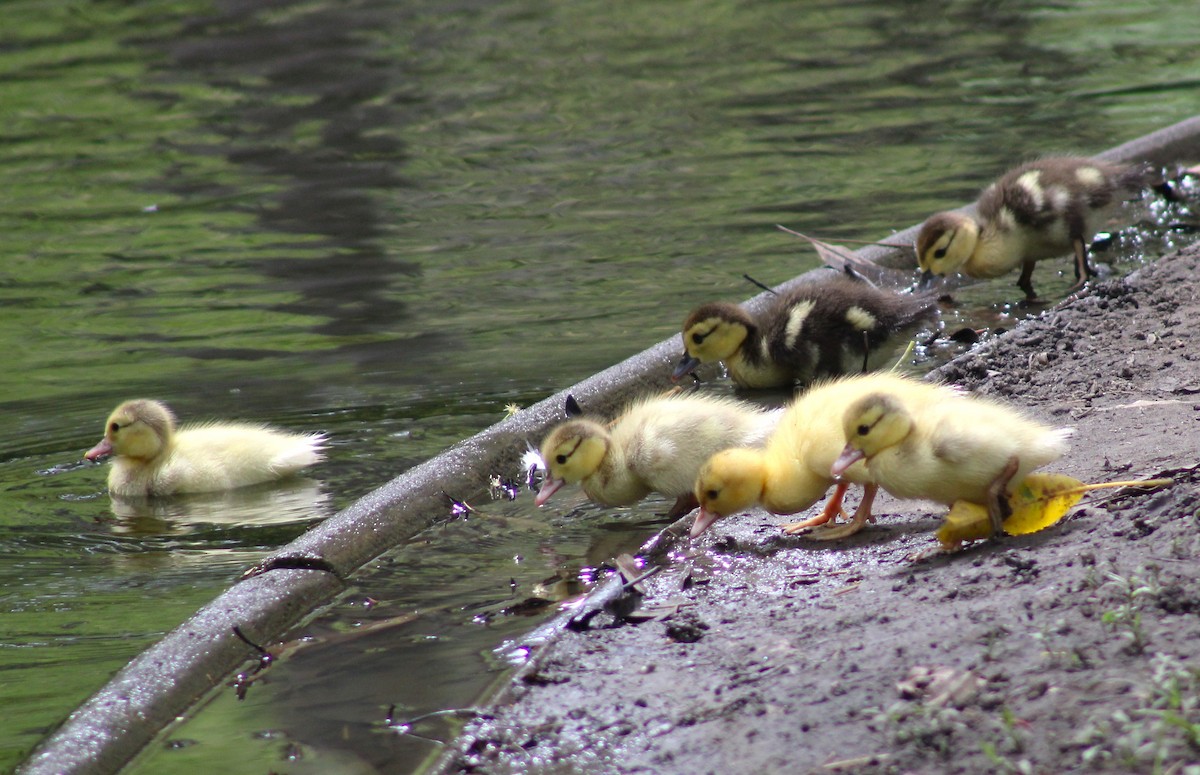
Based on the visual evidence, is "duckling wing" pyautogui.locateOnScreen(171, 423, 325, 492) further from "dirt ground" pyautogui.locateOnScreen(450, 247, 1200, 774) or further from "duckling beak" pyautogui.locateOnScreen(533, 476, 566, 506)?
"dirt ground" pyautogui.locateOnScreen(450, 247, 1200, 774)

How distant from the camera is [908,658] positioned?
2.89 m

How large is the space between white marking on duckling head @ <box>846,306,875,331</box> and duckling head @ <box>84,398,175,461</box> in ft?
8.66

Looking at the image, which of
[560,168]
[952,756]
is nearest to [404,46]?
[560,168]

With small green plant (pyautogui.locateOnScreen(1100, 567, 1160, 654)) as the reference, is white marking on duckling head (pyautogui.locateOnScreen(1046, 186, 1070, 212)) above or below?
above

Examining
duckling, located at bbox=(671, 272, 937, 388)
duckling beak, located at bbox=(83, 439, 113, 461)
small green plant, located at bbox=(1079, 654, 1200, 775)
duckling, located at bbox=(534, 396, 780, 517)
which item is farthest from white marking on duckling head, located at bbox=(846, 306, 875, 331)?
small green plant, located at bbox=(1079, 654, 1200, 775)

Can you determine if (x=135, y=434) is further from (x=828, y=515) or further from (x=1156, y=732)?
(x=1156, y=732)

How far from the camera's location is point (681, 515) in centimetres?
463

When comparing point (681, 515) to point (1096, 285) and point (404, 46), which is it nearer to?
point (1096, 285)

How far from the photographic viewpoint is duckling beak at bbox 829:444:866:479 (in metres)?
3.61

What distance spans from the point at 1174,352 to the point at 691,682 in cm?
264

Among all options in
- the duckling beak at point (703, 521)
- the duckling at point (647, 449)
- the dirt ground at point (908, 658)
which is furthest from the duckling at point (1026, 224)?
the duckling beak at point (703, 521)

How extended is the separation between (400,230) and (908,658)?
22.9 feet

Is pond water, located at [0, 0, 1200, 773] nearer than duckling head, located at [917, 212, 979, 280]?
Yes

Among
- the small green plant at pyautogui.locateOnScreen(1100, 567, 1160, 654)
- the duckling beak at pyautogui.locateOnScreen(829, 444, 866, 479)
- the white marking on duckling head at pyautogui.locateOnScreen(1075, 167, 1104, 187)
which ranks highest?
the white marking on duckling head at pyautogui.locateOnScreen(1075, 167, 1104, 187)
